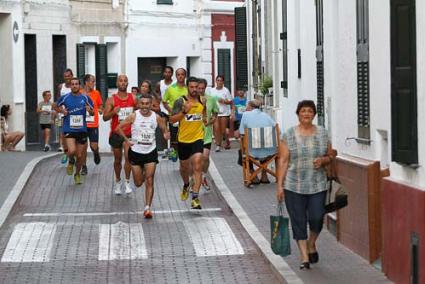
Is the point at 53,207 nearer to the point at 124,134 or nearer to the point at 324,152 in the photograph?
the point at 124,134

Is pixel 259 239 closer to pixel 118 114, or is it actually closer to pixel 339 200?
pixel 339 200

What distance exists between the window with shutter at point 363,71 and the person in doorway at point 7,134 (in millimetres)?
16773

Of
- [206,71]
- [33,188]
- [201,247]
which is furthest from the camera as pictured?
[206,71]

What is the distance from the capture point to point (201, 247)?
14617 millimetres

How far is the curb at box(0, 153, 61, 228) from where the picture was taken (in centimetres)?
1703

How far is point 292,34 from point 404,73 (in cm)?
948

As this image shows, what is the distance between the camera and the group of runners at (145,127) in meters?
17.2

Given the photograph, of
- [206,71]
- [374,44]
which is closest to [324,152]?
[374,44]

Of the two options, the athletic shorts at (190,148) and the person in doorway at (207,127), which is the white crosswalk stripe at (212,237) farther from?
the person in doorway at (207,127)

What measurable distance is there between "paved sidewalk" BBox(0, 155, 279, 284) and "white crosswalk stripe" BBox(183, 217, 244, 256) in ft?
0.04

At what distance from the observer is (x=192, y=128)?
1770 centimetres

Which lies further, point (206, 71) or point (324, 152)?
point (206, 71)

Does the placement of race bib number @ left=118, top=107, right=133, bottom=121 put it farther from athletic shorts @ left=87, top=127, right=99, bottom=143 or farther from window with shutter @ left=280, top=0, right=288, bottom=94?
window with shutter @ left=280, top=0, right=288, bottom=94

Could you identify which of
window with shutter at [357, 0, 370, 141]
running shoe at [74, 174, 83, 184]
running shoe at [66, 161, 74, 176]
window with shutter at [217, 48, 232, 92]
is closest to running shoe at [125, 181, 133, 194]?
running shoe at [74, 174, 83, 184]
